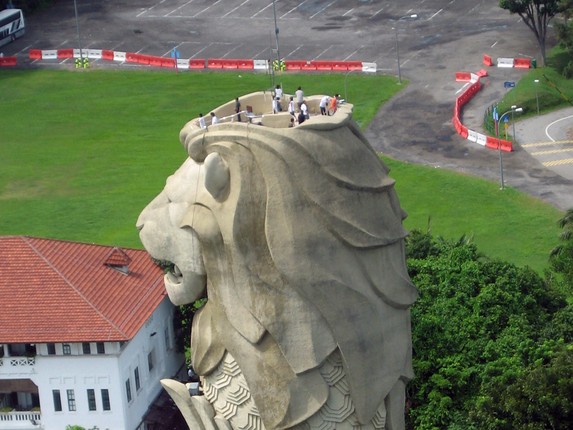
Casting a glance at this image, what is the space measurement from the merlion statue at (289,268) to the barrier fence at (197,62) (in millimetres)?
76401

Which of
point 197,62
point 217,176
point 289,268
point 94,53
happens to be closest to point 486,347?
point 289,268

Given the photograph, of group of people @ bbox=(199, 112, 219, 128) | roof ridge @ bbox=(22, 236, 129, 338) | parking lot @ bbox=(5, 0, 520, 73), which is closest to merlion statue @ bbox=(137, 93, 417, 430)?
group of people @ bbox=(199, 112, 219, 128)

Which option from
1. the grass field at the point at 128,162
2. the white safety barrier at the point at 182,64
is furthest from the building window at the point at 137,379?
the white safety barrier at the point at 182,64

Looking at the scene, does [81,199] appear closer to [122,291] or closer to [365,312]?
[122,291]

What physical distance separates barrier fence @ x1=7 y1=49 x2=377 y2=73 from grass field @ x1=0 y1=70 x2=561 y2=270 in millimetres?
1366

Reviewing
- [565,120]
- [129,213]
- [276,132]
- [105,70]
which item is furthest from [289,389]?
[105,70]

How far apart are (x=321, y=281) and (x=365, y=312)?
1.78 meters

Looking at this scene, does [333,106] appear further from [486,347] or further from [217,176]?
[486,347]

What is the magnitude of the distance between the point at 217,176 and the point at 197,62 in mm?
82278

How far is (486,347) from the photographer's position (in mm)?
67438

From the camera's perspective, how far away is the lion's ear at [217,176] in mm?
46656

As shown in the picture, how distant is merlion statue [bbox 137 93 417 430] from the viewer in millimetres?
46750

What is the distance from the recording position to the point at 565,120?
368 feet

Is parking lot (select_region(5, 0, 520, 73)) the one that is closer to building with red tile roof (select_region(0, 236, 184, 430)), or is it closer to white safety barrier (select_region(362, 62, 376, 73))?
white safety barrier (select_region(362, 62, 376, 73))
